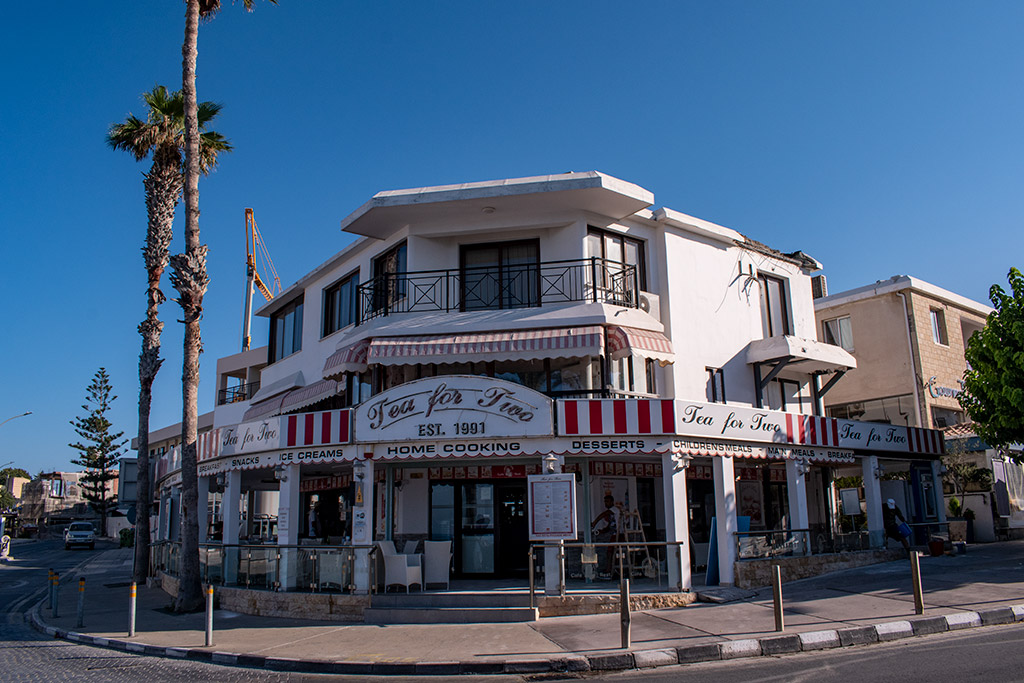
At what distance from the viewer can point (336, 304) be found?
23.9 metres

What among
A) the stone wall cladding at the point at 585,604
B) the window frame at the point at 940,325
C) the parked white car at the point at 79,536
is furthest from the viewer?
the parked white car at the point at 79,536

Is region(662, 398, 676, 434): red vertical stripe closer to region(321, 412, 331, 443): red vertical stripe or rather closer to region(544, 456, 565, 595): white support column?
region(544, 456, 565, 595): white support column

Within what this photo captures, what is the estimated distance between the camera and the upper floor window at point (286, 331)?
1040 inches

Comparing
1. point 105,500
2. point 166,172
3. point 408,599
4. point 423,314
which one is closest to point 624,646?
point 408,599

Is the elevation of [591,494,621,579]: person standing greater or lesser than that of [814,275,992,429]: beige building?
→ lesser

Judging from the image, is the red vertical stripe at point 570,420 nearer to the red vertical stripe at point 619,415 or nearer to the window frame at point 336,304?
the red vertical stripe at point 619,415

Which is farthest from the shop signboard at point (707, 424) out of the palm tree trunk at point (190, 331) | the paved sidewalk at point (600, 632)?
the palm tree trunk at point (190, 331)

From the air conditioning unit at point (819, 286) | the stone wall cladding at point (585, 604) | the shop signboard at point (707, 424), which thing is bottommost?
the stone wall cladding at point (585, 604)

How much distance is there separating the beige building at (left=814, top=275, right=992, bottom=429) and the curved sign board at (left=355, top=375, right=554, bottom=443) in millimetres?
17062

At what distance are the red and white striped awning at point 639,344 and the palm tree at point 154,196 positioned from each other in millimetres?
17022

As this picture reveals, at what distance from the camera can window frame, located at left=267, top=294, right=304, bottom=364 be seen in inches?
1035

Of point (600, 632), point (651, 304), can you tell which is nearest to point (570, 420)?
point (600, 632)

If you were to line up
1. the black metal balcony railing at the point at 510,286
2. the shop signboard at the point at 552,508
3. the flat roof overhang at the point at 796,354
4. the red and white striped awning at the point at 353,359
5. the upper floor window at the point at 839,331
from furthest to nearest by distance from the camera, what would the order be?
the upper floor window at the point at 839,331 → the flat roof overhang at the point at 796,354 → the black metal balcony railing at the point at 510,286 → the red and white striped awning at the point at 353,359 → the shop signboard at the point at 552,508

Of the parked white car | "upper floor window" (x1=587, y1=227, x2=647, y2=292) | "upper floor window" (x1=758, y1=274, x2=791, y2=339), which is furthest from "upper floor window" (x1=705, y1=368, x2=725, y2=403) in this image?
the parked white car
